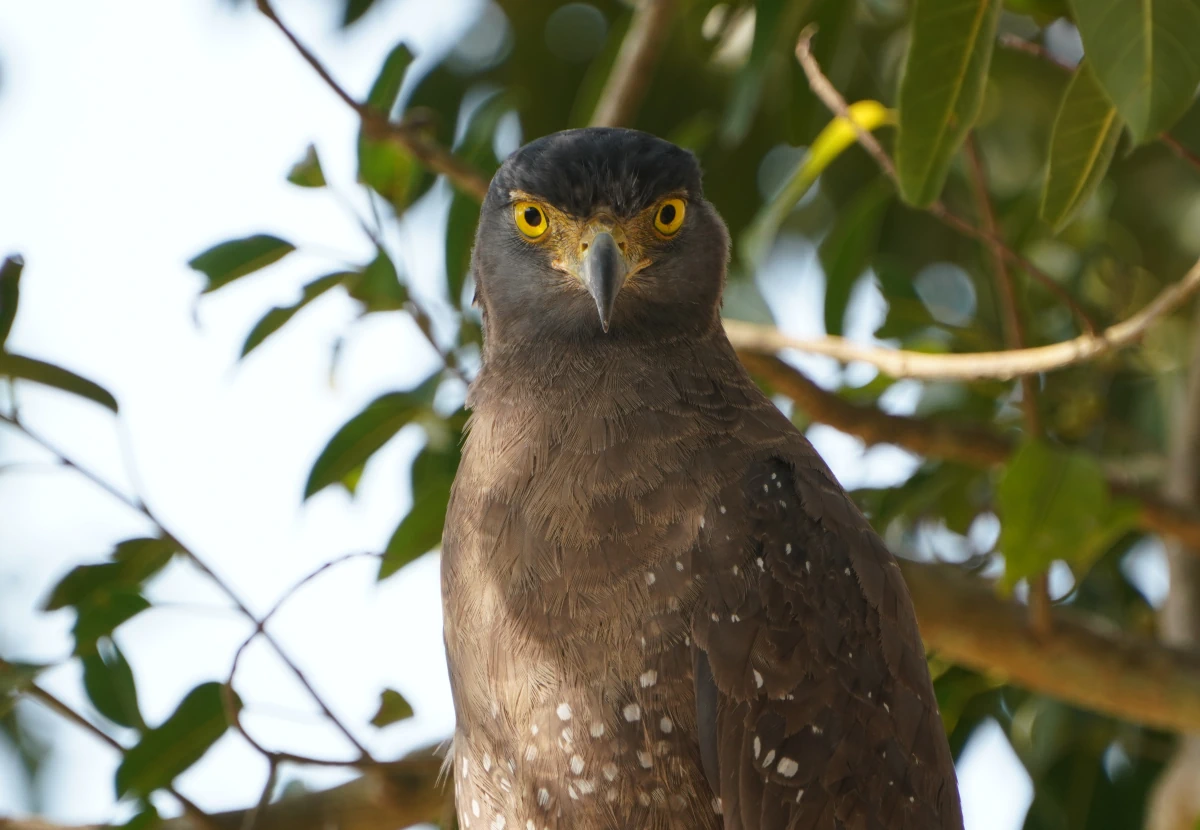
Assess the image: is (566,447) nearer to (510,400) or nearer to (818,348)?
(510,400)

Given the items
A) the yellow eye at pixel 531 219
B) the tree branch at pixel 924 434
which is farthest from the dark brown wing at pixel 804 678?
the tree branch at pixel 924 434

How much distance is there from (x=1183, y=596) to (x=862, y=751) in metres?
2.30

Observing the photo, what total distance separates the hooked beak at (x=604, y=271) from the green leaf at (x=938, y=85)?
677mm

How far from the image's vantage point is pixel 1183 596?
476 centimetres

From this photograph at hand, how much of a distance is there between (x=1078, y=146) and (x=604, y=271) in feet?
3.65

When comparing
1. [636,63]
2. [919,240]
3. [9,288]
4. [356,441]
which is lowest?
[919,240]

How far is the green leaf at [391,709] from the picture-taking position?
3.53 m

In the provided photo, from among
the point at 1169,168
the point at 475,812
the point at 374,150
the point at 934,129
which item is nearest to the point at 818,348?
the point at 934,129

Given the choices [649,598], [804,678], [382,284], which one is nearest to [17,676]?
[382,284]

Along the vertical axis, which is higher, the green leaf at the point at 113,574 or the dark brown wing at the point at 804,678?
the green leaf at the point at 113,574

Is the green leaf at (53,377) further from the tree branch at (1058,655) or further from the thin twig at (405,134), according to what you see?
the tree branch at (1058,655)

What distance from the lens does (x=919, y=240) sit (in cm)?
637

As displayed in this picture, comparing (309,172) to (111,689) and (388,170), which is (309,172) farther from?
(111,689)

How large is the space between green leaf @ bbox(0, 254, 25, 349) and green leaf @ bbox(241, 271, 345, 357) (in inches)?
26.5
